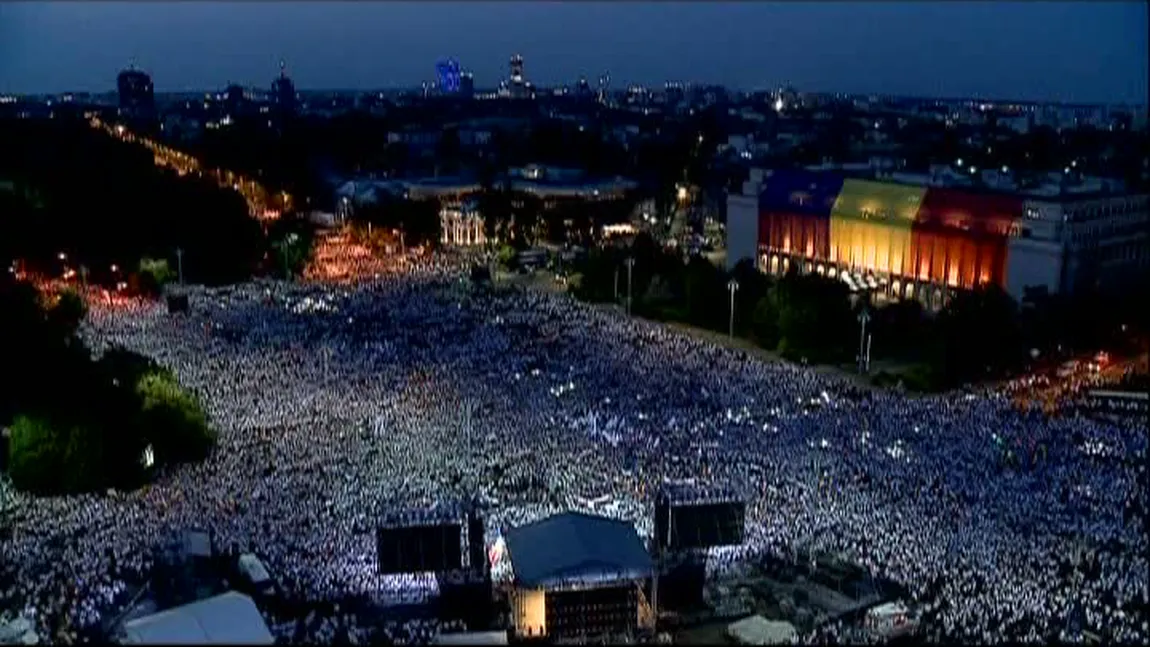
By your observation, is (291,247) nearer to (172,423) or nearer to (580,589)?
(172,423)

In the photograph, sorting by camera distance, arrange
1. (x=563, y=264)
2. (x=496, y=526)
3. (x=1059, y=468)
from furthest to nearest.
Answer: (x=563, y=264) < (x=1059, y=468) < (x=496, y=526)

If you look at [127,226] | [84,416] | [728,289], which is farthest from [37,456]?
[127,226]

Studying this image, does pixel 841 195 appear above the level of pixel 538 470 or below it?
above

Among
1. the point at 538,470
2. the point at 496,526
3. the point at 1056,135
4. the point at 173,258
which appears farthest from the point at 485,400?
the point at 1056,135

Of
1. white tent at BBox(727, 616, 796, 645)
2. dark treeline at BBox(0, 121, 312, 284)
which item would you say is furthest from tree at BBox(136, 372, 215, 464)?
dark treeline at BBox(0, 121, 312, 284)

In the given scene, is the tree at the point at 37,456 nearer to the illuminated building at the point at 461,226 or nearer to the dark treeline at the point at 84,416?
the dark treeline at the point at 84,416

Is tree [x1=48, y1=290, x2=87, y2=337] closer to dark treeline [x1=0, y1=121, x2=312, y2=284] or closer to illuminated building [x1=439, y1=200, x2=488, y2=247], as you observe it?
dark treeline [x1=0, y1=121, x2=312, y2=284]

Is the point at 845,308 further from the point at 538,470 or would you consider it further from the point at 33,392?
the point at 33,392
